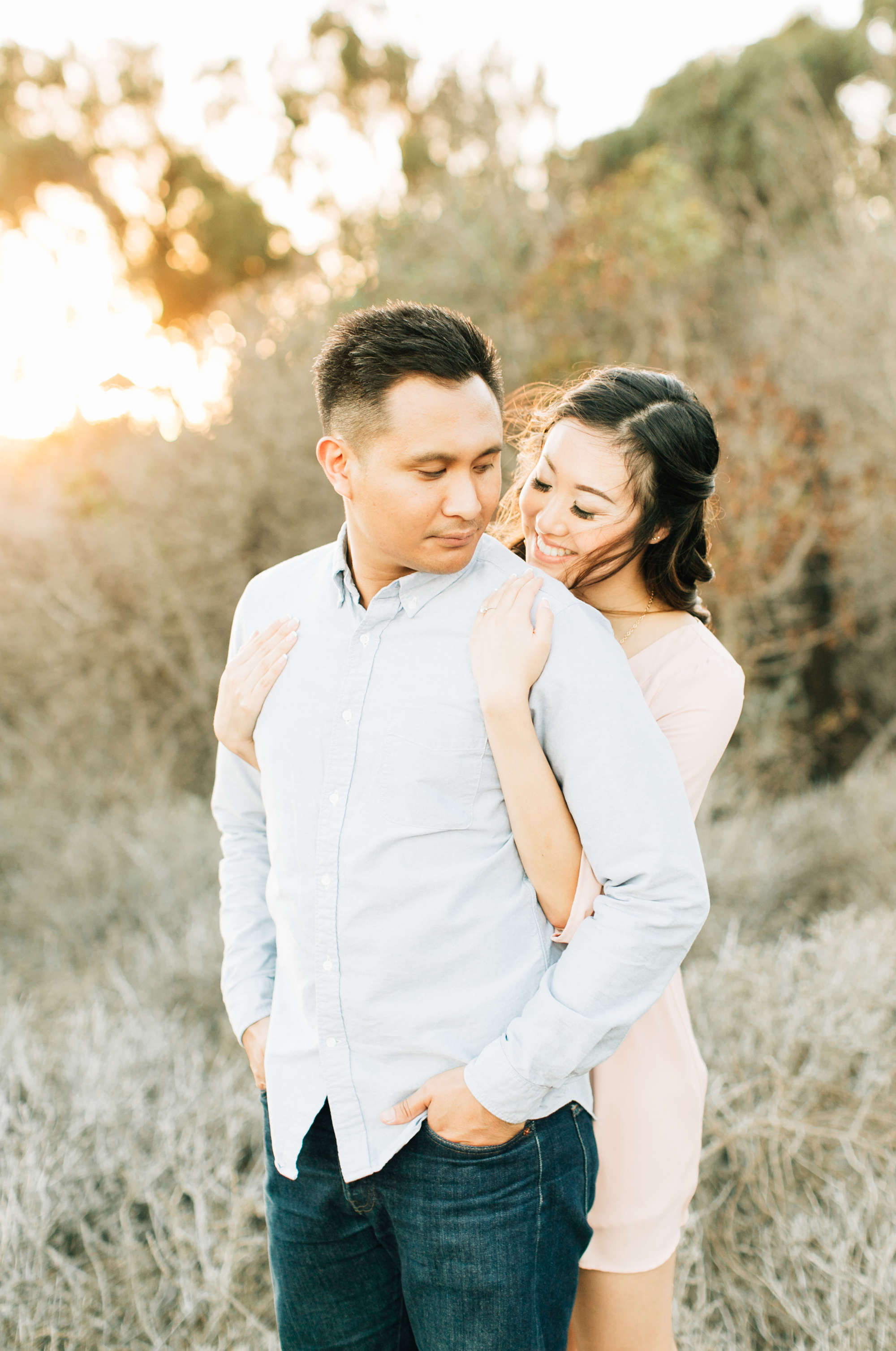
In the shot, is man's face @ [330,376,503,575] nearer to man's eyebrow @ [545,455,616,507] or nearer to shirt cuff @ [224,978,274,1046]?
man's eyebrow @ [545,455,616,507]

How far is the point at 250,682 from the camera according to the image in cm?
156

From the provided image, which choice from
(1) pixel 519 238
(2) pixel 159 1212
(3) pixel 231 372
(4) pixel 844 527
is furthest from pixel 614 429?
(1) pixel 519 238

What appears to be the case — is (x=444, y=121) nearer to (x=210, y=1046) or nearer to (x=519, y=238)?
(x=519, y=238)

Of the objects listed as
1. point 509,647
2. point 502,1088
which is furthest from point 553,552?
point 502,1088

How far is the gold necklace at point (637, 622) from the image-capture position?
5.74 feet

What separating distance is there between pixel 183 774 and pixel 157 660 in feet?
2.88

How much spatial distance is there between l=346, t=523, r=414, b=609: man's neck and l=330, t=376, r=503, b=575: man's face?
6cm

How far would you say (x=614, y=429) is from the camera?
1689mm

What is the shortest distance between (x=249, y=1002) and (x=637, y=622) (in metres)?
1.06

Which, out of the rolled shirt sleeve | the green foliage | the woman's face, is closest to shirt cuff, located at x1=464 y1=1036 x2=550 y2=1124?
the rolled shirt sleeve

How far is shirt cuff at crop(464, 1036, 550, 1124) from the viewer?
4.10 ft

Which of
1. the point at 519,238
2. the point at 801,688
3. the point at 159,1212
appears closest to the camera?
the point at 159,1212

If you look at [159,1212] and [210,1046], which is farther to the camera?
[210,1046]

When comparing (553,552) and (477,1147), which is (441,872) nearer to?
(477,1147)
